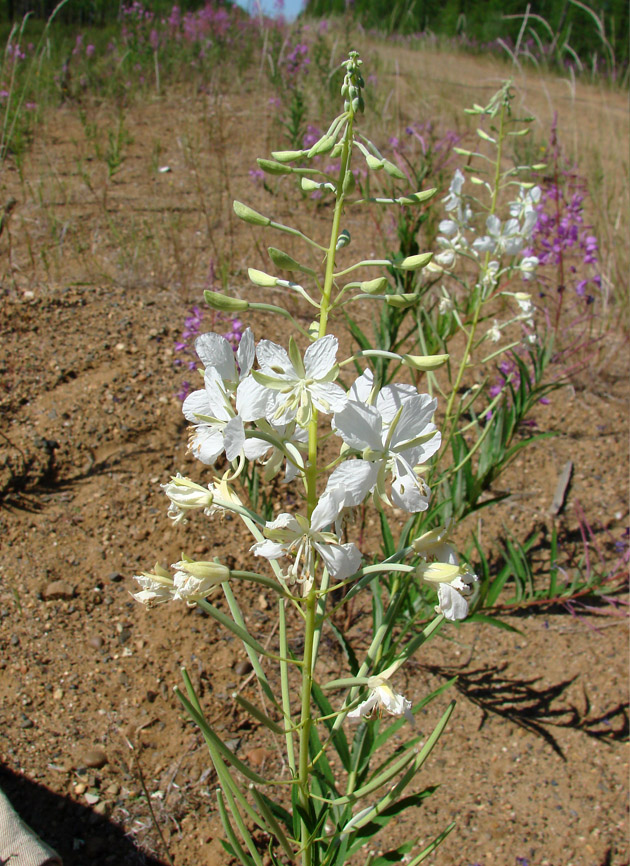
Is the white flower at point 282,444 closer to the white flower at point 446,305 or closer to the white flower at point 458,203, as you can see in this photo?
the white flower at point 446,305

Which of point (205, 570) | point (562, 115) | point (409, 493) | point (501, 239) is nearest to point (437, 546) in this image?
point (409, 493)

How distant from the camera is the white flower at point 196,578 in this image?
1.08 metres

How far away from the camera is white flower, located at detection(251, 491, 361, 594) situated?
1005 mm

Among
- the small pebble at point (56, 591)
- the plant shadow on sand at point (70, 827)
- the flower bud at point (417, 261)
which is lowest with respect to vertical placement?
the plant shadow on sand at point (70, 827)

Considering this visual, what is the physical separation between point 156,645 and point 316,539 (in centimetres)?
133

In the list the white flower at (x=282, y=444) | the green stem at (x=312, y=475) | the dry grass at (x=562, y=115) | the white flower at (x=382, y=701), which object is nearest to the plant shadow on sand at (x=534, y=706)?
the green stem at (x=312, y=475)

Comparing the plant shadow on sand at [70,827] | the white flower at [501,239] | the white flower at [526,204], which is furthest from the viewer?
the white flower at [526,204]

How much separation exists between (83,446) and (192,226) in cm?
253

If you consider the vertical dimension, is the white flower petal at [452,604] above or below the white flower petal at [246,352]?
below

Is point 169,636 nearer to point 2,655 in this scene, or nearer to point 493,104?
point 2,655

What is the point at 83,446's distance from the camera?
267cm

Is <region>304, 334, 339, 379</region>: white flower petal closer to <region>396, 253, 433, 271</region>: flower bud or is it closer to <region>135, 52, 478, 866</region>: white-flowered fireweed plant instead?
<region>135, 52, 478, 866</region>: white-flowered fireweed plant

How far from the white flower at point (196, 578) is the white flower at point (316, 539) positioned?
0.09m

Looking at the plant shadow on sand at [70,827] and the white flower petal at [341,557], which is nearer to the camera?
the white flower petal at [341,557]
